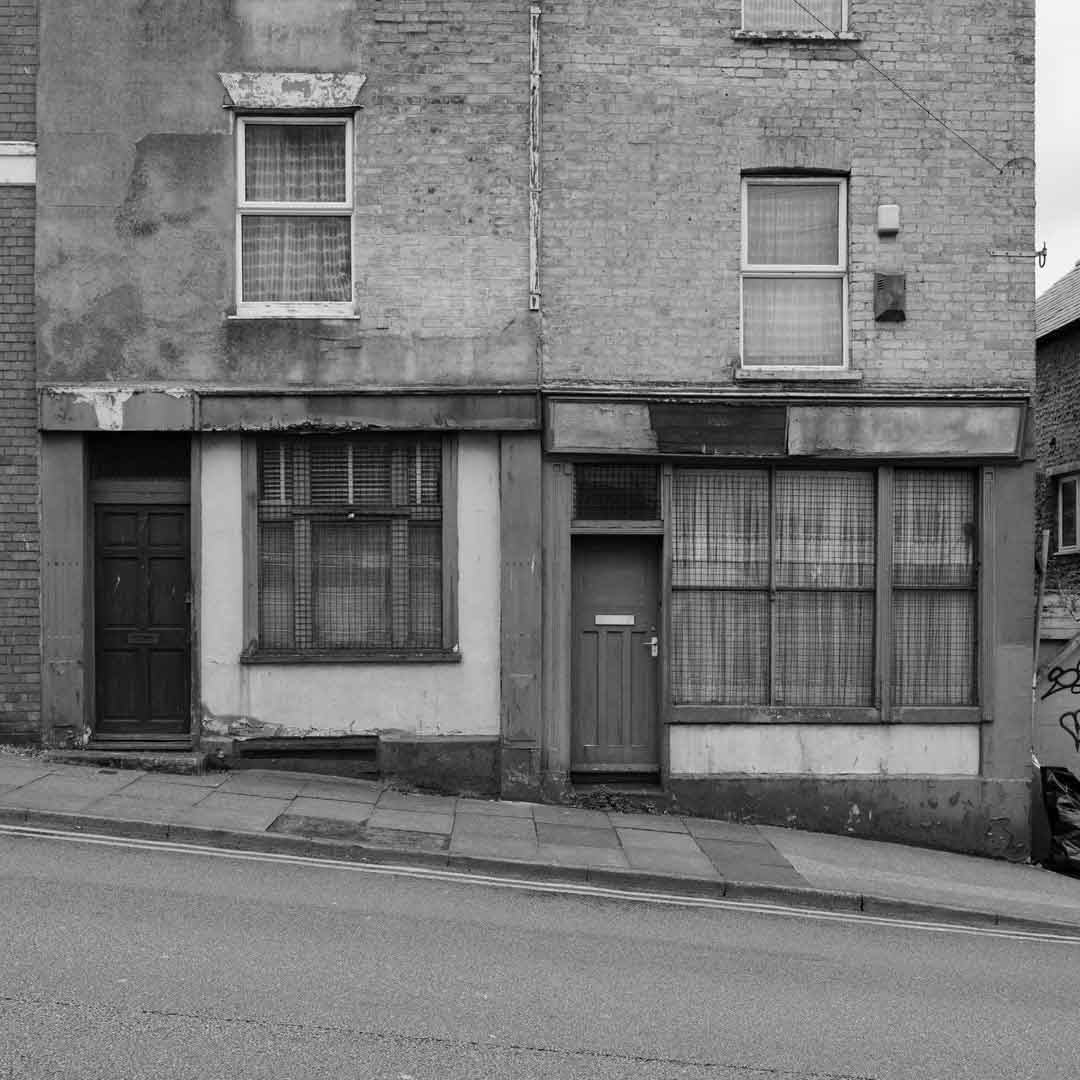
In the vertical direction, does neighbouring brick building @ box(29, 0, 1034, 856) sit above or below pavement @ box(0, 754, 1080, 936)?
above

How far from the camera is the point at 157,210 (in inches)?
432

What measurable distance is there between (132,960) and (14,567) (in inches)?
226

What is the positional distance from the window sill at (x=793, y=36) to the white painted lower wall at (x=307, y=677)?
169 inches

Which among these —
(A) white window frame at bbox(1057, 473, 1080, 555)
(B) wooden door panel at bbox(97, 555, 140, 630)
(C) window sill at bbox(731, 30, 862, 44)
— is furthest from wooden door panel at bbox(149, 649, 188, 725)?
(A) white window frame at bbox(1057, 473, 1080, 555)

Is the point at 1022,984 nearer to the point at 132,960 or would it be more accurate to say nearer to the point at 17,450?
the point at 132,960

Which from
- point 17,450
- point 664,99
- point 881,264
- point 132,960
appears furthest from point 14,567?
point 881,264

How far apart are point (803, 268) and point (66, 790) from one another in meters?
7.81

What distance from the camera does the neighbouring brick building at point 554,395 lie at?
11.0m

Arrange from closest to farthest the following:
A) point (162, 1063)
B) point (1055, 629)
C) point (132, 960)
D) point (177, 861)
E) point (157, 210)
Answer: point (162, 1063) < point (132, 960) < point (177, 861) < point (157, 210) < point (1055, 629)

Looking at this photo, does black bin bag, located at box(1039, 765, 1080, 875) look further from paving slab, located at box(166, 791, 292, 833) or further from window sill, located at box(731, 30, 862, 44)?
window sill, located at box(731, 30, 862, 44)

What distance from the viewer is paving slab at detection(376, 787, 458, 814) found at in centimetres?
1030

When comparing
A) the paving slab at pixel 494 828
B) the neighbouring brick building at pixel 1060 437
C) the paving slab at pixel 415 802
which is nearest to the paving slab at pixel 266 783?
the paving slab at pixel 415 802

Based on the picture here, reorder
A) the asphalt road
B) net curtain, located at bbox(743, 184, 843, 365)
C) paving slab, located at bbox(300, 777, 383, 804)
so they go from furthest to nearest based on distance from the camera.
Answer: net curtain, located at bbox(743, 184, 843, 365)
paving slab, located at bbox(300, 777, 383, 804)
the asphalt road

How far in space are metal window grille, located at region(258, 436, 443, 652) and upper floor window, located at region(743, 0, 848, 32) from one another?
490cm
